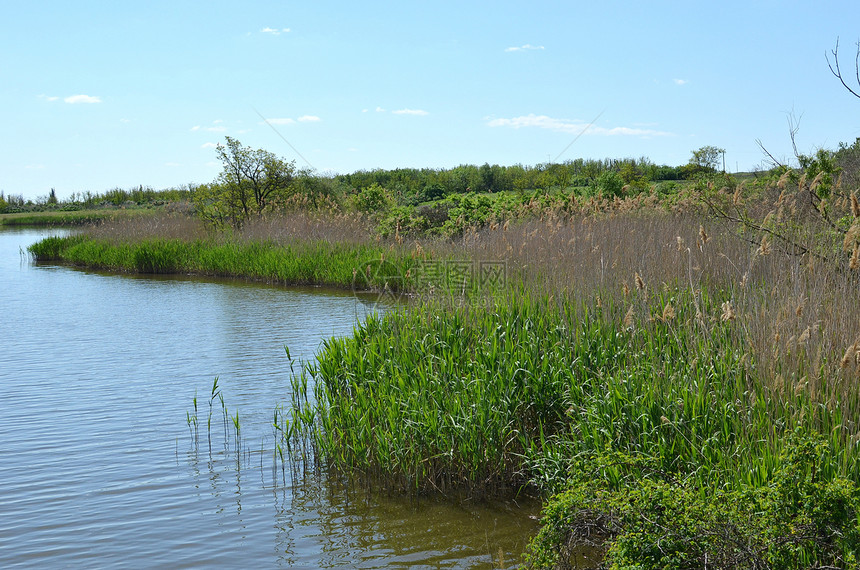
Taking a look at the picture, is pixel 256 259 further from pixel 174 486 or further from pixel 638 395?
pixel 638 395

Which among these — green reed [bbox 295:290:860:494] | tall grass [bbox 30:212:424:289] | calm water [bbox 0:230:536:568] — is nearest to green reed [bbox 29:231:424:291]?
tall grass [bbox 30:212:424:289]

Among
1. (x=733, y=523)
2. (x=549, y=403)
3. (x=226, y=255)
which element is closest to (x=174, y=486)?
(x=549, y=403)

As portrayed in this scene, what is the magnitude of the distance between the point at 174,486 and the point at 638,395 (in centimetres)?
360

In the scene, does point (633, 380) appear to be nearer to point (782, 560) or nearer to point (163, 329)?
point (782, 560)

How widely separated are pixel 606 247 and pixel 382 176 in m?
37.5

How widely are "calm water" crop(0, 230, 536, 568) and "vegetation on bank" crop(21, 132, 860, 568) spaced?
17.3 inches

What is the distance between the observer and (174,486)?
577 cm

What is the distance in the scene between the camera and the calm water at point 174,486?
4734 mm

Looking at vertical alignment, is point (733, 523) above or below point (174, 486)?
above

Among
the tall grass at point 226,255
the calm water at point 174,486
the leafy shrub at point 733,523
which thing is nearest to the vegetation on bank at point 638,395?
the leafy shrub at point 733,523

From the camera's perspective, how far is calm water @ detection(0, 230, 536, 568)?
473cm

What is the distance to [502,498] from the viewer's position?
18.0 ft

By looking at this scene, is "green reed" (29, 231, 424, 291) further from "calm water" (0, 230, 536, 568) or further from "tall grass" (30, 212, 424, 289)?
"calm water" (0, 230, 536, 568)

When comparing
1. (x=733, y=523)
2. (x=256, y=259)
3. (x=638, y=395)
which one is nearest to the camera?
(x=733, y=523)
